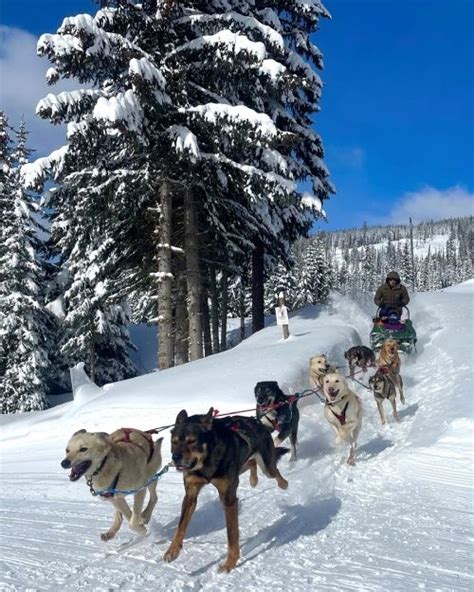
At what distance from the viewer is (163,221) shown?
46.5 ft

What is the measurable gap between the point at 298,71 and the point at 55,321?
1520cm

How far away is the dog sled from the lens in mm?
14625

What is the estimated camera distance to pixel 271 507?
18.2 feet

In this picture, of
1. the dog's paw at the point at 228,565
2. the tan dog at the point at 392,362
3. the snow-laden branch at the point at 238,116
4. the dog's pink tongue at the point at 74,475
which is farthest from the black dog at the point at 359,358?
the dog's pink tongue at the point at 74,475

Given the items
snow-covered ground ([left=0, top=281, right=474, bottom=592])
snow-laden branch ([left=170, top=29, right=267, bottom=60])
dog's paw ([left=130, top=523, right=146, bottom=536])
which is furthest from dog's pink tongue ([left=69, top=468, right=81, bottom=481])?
snow-laden branch ([left=170, top=29, right=267, bottom=60])

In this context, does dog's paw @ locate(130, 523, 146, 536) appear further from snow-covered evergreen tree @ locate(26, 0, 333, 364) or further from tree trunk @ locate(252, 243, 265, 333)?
tree trunk @ locate(252, 243, 265, 333)

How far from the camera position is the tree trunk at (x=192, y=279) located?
1443 centimetres

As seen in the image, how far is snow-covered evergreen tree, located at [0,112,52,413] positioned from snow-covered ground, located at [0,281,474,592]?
11.8 m

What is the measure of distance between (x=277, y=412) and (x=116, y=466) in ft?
11.2

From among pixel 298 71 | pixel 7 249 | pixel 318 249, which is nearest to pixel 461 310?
pixel 298 71

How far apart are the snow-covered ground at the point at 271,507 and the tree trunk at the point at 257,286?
8507 mm

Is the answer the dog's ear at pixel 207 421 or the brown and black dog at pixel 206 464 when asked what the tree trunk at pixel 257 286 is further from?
the dog's ear at pixel 207 421

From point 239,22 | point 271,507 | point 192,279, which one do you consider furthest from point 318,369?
point 239,22

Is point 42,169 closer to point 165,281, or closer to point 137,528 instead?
point 165,281
